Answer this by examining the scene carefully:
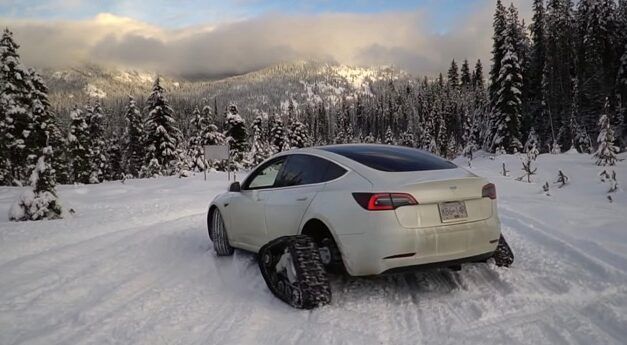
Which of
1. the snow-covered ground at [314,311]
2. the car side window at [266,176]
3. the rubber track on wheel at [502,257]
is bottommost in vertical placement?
the snow-covered ground at [314,311]

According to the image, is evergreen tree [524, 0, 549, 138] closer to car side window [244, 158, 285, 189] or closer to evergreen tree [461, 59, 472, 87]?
car side window [244, 158, 285, 189]

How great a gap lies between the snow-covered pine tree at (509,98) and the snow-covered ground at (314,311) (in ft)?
118

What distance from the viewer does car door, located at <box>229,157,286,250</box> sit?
6.22 meters

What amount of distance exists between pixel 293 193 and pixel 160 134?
3944cm

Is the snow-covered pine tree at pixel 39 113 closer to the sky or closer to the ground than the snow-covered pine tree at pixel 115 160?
closer to the sky

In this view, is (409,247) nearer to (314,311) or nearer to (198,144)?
(314,311)

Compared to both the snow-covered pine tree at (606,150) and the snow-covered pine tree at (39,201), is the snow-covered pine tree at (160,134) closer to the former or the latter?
the snow-covered pine tree at (39,201)

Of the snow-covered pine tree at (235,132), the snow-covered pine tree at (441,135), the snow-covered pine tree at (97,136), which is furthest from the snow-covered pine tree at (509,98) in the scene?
the snow-covered pine tree at (97,136)

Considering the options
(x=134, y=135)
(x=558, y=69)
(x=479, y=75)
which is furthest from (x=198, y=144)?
(x=479, y=75)

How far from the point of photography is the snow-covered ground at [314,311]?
12.9ft

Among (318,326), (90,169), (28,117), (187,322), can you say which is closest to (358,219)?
(318,326)

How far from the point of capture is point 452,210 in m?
4.61

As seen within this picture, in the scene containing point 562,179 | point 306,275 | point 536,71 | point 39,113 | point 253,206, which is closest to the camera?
point 306,275

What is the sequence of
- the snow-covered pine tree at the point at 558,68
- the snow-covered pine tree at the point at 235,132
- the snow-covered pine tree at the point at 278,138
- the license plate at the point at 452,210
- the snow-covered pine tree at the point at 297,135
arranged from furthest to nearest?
the snow-covered pine tree at the point at 297,135, the snow-covered pine tree at the point at 278,138, the snow-covered pine tree at the point at 235,132, the snow-covered pine tree at the point at 558,68, the license plate at the point at 452,210
